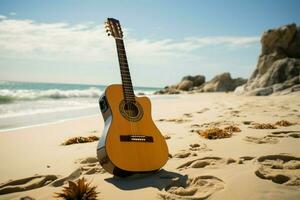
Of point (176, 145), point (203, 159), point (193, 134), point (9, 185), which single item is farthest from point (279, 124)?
point (9, 185)

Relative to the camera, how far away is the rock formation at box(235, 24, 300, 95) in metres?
23.8

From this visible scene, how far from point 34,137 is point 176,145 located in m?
3.55

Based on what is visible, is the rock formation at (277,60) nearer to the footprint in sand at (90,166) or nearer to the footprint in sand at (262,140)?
the footprint in sand at (262,140)

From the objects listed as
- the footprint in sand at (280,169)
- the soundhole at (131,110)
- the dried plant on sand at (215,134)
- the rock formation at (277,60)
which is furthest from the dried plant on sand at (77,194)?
the rock formation at (277,60)

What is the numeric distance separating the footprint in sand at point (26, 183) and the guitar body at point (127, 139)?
2.35ft

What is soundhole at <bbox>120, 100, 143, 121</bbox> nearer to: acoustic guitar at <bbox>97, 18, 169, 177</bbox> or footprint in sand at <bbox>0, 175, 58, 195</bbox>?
acoustic guitar at <bbox>97, 18, 169, 177</bbox>

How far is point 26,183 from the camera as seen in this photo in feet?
10.6

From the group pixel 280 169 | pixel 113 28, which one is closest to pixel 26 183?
pixel 113 28

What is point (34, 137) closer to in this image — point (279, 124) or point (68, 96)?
point (279, 124)

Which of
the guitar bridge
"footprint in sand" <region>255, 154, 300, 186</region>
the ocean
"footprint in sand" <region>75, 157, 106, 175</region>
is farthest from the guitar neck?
the ocean

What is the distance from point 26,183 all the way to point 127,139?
1315mm

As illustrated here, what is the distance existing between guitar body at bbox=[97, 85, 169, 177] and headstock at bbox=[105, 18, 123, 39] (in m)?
1.11

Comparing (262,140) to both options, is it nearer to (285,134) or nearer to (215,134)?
(285,134)

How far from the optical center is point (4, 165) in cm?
405
